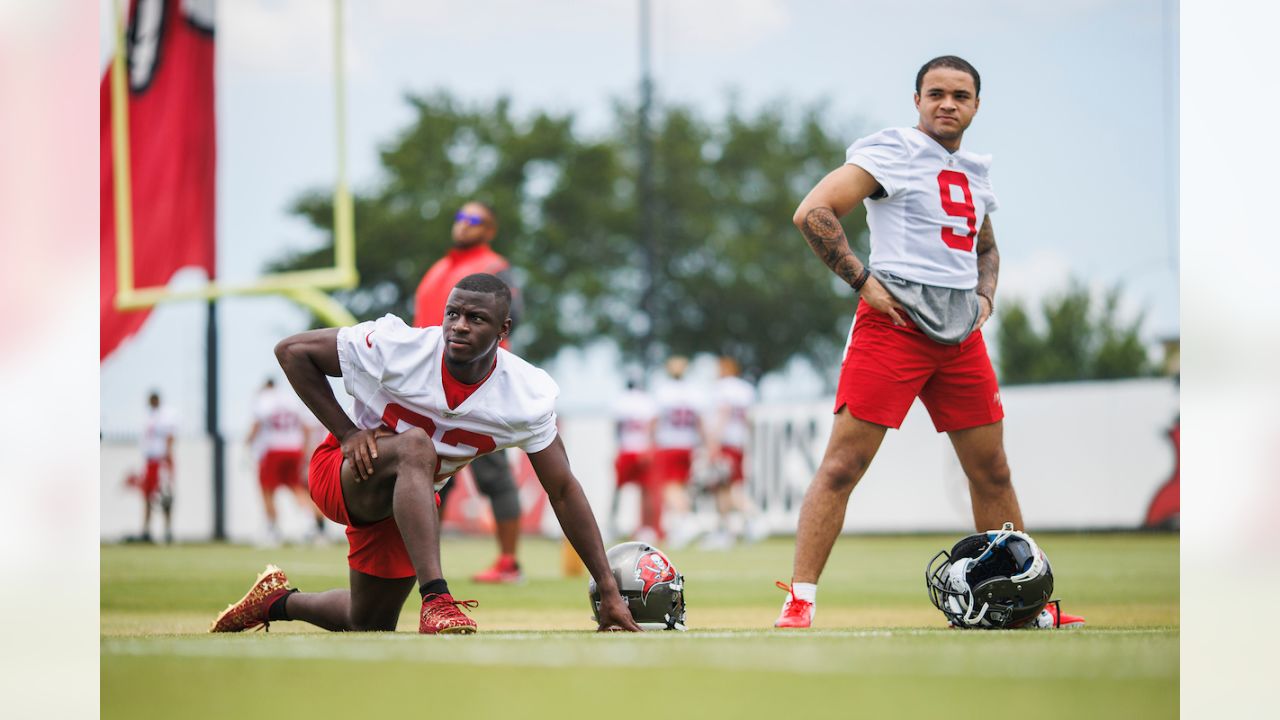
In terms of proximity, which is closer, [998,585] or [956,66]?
[998,585]

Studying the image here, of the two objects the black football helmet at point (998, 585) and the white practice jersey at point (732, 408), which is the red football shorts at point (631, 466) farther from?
the black football helmet at point (998, 585)

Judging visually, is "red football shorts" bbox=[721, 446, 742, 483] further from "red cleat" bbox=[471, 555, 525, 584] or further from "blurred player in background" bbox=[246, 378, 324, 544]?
"red cleat" bbox=[471, 555, 525, 584]

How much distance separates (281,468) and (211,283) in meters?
2.16

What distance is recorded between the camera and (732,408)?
15.8 meters

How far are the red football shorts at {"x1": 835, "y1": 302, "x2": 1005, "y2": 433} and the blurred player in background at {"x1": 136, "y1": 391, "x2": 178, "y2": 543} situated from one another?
13.8m

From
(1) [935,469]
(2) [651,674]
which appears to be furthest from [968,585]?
(1) [935,469]

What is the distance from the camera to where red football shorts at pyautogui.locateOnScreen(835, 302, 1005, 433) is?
495 centimetres

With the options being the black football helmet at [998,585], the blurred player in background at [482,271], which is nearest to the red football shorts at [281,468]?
the blurred player in background at [482,271]

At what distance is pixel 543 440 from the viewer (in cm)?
456

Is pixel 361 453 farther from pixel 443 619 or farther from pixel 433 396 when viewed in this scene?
pixel 443 619

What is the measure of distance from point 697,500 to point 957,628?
13.7 meters

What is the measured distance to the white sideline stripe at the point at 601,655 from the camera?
3.24m

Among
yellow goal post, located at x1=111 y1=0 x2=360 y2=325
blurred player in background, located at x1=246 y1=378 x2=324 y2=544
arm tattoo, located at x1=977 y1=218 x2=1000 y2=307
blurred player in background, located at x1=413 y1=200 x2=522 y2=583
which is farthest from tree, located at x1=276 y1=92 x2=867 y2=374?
arm tattoo, located at x1=977 y1=218 x2=1000 y2=307
